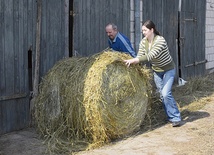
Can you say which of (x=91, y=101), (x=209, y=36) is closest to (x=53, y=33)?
(x=91, y=101)

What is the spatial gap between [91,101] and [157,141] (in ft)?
3.75

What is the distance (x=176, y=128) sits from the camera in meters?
6.59

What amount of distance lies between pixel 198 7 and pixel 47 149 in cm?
845

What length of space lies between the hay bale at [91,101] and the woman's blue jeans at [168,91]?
0.40 meters

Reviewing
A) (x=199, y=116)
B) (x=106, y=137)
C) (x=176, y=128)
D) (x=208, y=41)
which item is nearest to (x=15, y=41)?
(x=106, y=137)

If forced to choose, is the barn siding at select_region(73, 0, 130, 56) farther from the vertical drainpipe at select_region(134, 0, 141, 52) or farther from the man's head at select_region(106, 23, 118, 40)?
the man's head at select_region(106, 23, 118, 40)

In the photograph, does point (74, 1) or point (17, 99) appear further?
point (74, 1)

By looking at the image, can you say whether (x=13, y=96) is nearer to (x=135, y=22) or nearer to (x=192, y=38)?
(x=135, y=22)

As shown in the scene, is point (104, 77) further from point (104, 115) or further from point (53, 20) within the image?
point (53, 20)

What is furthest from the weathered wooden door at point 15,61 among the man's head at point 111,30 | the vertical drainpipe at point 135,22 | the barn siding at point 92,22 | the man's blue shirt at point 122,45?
the vertical drainpipe at point 135,22

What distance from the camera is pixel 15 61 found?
6262mm

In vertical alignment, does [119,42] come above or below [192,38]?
below

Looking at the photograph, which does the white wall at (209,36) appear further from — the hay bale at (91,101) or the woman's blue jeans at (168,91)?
the hay bale at (91,101)

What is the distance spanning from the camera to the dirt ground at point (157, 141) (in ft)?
17.6
